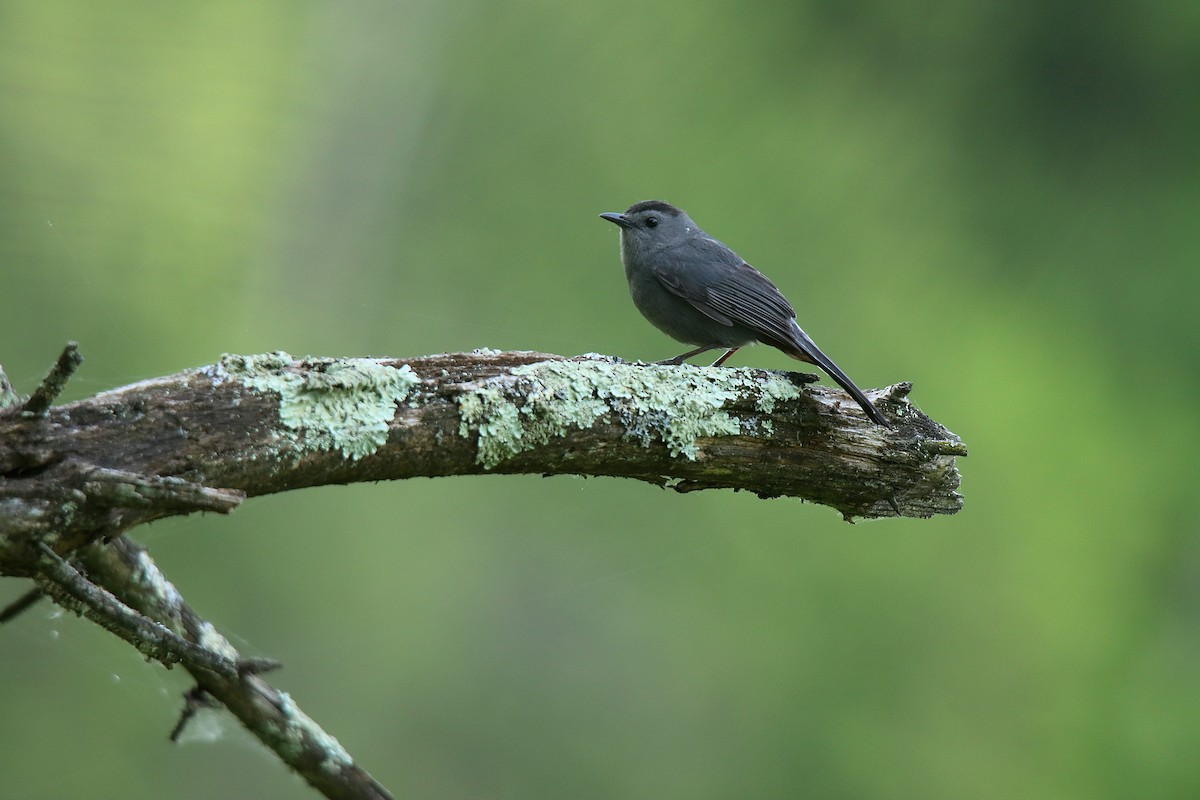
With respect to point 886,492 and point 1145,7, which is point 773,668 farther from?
point 1145,7

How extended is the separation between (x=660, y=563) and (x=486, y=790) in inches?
61.9

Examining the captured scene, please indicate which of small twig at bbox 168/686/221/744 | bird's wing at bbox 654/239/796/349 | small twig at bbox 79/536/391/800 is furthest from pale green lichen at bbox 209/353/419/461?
bird's wing at bbox 654/239/796/349

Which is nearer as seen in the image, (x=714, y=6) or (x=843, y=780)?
(x=843, y=780)

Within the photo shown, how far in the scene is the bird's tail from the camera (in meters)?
2.70

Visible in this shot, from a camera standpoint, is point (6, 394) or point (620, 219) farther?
point (620, 219)

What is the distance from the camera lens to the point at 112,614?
5.88 feet

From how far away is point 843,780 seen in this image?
555 cm

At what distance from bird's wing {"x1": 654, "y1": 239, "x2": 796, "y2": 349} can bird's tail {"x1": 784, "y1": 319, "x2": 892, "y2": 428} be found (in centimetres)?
4

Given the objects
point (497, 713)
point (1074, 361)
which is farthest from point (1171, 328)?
point (497, 713)

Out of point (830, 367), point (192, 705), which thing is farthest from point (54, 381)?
point (830, 367)

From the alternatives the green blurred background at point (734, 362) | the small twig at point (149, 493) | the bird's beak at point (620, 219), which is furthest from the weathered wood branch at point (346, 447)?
the green blurred background at point (734, 362)

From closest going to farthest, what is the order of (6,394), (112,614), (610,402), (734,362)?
(112,614), (6,394), (610,402), (734,362)

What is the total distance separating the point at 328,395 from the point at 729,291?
186cm

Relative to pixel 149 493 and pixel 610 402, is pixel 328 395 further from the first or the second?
Answer: pixel 610 402
